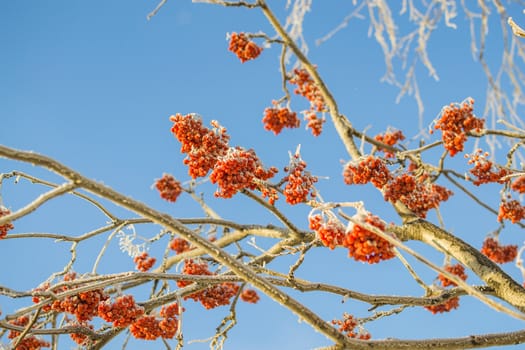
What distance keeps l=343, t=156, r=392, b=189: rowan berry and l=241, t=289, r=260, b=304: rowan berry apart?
304 cm

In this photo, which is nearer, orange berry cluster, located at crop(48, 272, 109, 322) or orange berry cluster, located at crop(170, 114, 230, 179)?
orange berry cluster, located at crop(48, 272, 109, 322)

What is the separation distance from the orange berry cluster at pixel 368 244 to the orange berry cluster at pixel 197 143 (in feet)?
5.24

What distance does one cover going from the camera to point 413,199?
4.64 m

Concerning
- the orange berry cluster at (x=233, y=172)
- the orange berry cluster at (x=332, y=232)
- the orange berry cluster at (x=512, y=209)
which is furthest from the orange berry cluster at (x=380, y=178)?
the orange berry cluster at (x=332, y=232)

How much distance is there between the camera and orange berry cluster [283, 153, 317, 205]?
140 inches

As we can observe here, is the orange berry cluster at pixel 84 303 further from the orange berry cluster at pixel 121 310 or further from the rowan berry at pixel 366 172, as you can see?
the rowan berry at pixel 366 172

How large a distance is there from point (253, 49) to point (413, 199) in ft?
7.87

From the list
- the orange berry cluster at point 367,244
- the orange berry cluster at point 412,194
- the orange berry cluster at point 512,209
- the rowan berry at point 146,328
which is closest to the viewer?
the orange berry cluster at point 367,244

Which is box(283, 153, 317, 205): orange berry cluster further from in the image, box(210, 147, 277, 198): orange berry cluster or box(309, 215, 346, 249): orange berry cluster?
box(309, 215, 346, 249): orange berry cluster

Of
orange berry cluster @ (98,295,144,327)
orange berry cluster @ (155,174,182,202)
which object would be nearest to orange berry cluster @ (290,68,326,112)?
orange berry cluster @ (155,174,182,202)

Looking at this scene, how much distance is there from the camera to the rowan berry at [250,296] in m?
6.64

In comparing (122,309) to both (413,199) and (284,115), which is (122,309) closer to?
(413,199)

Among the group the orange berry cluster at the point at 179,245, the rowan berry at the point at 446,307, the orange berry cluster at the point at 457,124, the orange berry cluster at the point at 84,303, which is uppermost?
→ the orange berry cluster at the point at 179,245

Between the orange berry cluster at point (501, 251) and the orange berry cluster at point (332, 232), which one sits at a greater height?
the orange berry cluster at point (501, 251)
